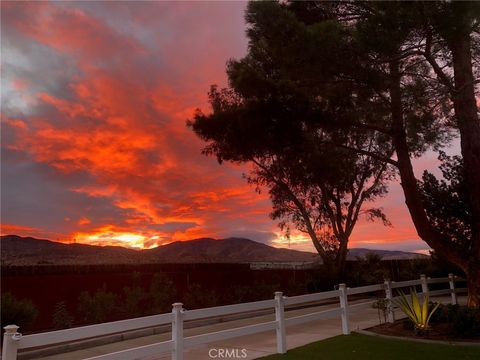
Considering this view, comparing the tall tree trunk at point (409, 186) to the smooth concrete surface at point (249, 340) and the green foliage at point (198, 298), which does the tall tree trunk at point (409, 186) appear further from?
the green foliage at point (198, 298)

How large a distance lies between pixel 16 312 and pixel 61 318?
6.81 ft

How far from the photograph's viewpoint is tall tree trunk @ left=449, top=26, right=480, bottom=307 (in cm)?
1198

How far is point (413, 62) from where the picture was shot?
43.2 feet

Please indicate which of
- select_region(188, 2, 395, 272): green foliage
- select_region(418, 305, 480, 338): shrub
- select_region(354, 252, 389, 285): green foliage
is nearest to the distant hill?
select_region(354, 252, 389, 285): green foliage

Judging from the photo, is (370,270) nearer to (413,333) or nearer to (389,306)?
(389,306)

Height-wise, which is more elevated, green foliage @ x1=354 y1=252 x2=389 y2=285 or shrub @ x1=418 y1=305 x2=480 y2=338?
green foliage @ x1=354 y1=252 x2=389 y2=285

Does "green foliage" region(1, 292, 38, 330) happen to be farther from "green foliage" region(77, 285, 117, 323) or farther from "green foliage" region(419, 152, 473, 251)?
"green foliage" region(419, 152, 473, 251)

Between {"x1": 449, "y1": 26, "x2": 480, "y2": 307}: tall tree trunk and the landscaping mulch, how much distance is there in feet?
5.07

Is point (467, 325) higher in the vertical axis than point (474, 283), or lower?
lower

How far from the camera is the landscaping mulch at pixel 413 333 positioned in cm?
1026

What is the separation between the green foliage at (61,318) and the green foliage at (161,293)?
294 centimetres

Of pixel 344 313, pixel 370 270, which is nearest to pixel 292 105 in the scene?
pixel 344 313

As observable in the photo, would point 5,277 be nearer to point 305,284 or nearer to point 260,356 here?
point 260,356

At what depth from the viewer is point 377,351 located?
29.5 feet
